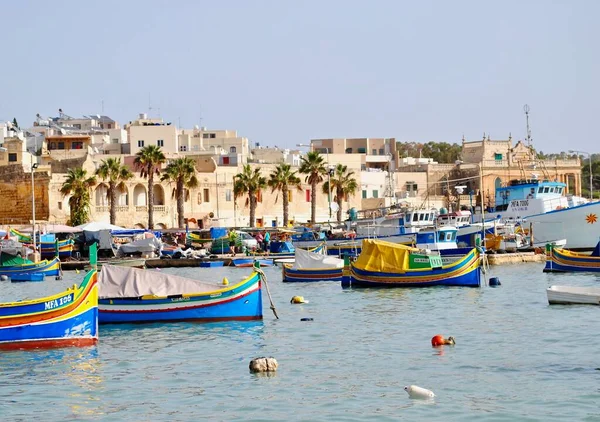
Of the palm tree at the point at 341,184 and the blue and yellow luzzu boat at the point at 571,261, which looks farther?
the palm tree at the point at 341,184

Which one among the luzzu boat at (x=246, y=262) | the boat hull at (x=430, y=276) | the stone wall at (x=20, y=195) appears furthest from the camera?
the stone wall at (x=20, y=195)

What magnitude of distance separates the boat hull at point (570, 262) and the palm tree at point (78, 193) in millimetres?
39182

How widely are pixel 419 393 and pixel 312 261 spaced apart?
28.7 m

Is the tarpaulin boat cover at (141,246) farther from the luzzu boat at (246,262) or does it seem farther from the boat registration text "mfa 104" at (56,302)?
the boat registration text "mfa 104" at (56,302)

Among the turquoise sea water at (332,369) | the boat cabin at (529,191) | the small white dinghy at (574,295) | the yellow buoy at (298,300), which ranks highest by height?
the boat cabin at (529,191)

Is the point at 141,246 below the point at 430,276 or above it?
above

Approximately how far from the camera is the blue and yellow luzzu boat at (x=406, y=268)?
40.8 m

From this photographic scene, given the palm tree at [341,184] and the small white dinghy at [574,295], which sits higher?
the palm tree at [341,184]

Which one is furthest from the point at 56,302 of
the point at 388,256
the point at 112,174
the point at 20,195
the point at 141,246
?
the point at 20,195

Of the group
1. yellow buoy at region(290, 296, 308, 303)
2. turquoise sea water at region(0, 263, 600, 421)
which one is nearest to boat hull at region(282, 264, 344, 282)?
yellow buoy at region(290, 296, 308, 303)

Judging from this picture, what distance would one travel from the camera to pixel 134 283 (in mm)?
30484

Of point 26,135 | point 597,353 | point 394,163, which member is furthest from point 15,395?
point 394,163

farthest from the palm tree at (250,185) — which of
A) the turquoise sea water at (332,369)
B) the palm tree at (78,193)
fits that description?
the turquoise sea water at (332,369)

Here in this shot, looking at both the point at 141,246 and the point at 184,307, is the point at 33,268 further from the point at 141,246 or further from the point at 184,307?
the point at 184,307
